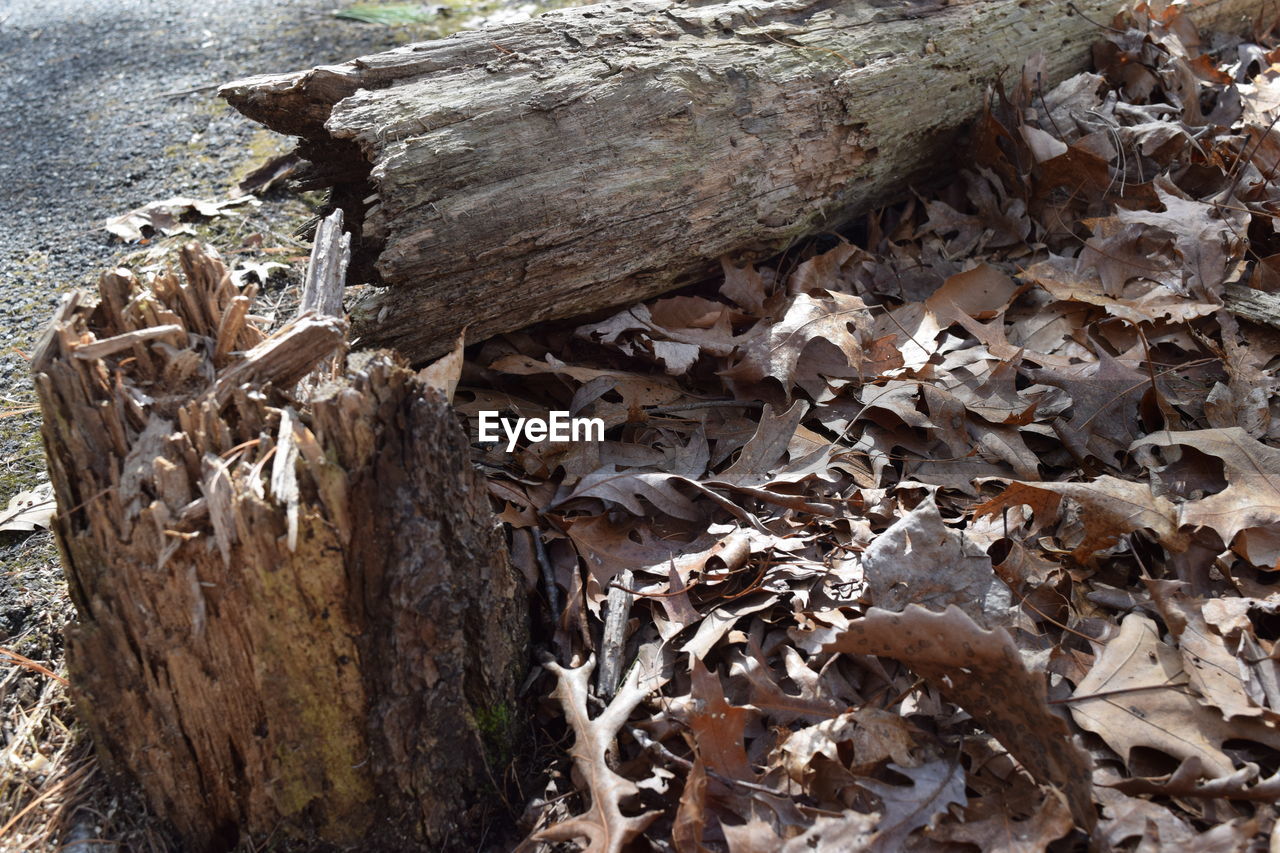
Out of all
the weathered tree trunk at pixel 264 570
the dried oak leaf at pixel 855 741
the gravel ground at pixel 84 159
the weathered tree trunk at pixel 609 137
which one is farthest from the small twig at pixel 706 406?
the gravel ground at pixel 84 159

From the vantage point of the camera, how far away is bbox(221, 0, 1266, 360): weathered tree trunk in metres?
2.51

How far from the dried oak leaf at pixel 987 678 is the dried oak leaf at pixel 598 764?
20.2 inches

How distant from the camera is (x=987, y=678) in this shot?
69.0 inches

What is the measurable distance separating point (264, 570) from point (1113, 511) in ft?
6.33

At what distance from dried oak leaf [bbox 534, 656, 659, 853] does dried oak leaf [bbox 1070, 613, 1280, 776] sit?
962mm

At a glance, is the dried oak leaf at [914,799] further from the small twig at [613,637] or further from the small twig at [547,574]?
the small twig at [547,574]

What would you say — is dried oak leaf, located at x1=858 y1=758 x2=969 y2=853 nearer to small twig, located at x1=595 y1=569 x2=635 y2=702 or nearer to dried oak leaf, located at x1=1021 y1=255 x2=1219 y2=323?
small twig, located at x1=595 y1=569 x2=635 y2=702

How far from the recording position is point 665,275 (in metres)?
2.94

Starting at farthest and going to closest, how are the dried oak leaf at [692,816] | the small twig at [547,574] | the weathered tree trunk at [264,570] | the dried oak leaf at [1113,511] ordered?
the small twig at [547,574] < the dried oak leaf at [1113,511] < the dried oak leaf at [692,816] < the weathered tree trunk at [264,570]

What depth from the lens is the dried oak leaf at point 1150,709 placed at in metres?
1.78

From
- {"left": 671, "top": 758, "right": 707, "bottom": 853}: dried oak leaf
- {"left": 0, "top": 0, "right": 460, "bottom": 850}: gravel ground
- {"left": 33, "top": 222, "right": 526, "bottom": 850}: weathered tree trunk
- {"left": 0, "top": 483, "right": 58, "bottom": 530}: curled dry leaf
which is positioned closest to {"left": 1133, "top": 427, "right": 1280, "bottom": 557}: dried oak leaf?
{"left": 671, "top": 758, "right": 707, "bottom": 853}: dried oak leaf

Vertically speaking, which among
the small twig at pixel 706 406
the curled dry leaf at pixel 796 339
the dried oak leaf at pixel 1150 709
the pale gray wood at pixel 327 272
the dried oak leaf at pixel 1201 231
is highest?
the pale gray wood at pixel 327 272

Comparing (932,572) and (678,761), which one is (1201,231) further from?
(678,761)

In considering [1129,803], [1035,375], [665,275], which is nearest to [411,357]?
[665,275]
